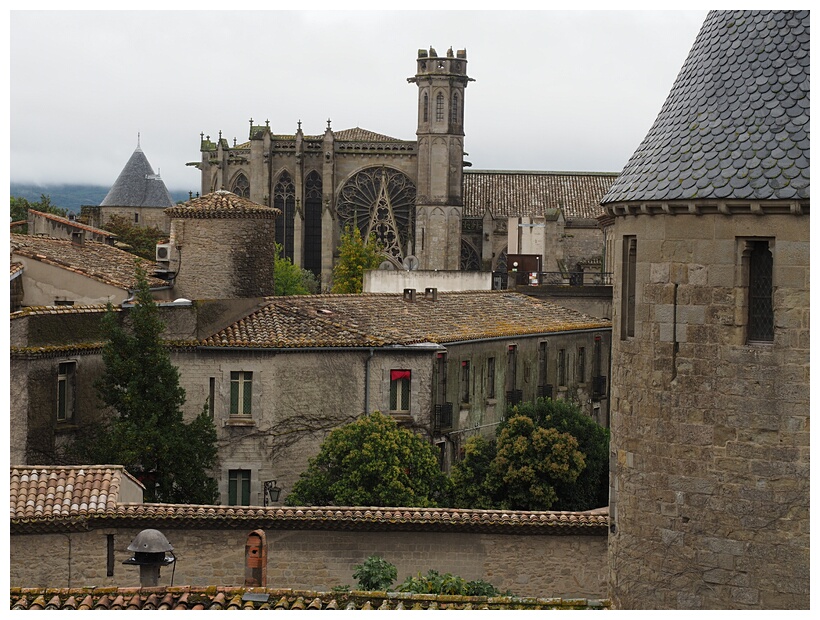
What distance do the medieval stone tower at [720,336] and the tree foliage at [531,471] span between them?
15.4 metres

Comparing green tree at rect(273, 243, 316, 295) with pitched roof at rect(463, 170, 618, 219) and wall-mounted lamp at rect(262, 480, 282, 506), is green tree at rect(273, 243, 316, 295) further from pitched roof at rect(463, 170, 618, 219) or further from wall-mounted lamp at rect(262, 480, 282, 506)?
wall-mounted lamp at rect(262, 480, 282, 506)

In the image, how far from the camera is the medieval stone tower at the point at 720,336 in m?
Answer: 13.6

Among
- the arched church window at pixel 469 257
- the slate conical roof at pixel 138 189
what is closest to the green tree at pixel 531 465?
the arched church window at pixel 469 257

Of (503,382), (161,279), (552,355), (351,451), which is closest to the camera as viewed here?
(351,451)

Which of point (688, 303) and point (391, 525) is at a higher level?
point (688, 303)

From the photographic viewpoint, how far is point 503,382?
37.8m

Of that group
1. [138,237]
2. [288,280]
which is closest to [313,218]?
[288,280]

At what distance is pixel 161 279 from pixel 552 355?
10.5 metres

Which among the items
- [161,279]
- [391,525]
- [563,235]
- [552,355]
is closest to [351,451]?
[391,525]

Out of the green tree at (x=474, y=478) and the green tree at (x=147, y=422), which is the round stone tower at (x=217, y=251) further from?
the green tree at (x=474, y=478)

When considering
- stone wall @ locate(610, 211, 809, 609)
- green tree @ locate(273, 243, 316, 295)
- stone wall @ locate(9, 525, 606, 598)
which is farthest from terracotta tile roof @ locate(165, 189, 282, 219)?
green tree @ locate(273, 243, 316, 295)

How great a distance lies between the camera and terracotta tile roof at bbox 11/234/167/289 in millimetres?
33094

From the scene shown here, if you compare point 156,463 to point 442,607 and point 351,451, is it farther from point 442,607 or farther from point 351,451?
point 442,607

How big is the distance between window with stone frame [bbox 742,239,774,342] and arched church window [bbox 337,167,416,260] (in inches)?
2952
